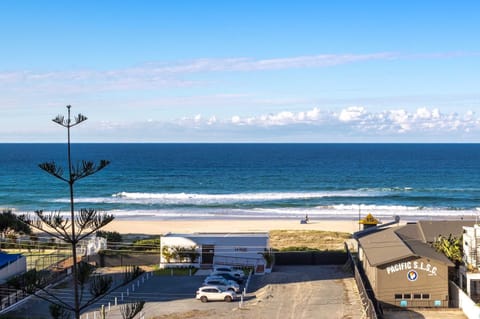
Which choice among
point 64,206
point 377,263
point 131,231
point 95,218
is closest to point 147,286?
point 377,263

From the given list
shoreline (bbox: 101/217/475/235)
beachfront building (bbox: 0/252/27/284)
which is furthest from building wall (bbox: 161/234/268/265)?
shoreline (bbox: 101/217/475/235)

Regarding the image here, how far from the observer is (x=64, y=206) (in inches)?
2876

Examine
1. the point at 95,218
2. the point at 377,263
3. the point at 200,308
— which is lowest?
the point at 200,308

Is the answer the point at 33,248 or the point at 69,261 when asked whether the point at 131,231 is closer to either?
the point at 33,248

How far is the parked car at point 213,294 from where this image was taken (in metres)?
27.4

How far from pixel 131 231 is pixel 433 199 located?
40.3 m

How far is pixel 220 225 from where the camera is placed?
5750 centimetres

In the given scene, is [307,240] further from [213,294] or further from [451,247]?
[213,294]

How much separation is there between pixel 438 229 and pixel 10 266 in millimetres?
20694

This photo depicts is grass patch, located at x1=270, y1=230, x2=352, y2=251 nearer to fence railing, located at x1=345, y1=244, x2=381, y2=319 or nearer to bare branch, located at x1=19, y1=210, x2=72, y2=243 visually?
fence railing, located at x1=345, y1=244, x2=381, y2=319

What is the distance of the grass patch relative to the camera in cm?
4194

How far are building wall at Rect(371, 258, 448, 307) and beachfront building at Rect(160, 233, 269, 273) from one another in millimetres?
9507

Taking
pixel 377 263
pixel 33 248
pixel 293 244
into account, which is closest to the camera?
pixel 377 263

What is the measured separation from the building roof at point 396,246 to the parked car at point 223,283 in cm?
614
